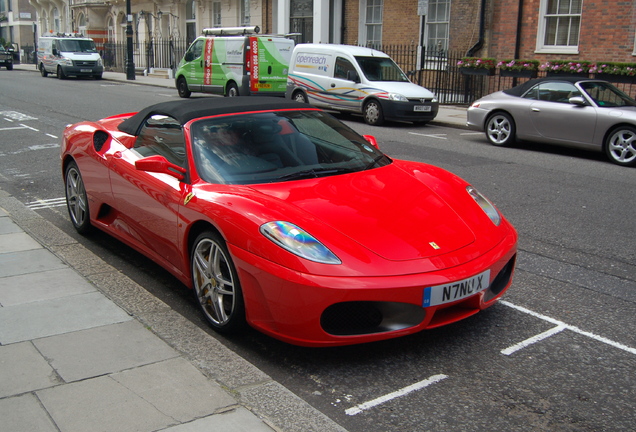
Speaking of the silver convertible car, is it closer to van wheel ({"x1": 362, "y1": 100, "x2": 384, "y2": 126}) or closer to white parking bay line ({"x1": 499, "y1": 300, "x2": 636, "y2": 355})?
van wheel ({"x1": 362, "y1": 100, "x2": 384, "y2": 126})

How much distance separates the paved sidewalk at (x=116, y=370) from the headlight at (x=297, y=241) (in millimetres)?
676

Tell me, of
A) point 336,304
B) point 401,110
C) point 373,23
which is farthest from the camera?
point 373,23

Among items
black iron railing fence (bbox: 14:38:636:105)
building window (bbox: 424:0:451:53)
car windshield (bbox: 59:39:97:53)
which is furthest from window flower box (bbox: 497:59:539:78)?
car windshield (bbox: 59:39:97:53)

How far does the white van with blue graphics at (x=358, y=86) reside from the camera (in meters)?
15.7

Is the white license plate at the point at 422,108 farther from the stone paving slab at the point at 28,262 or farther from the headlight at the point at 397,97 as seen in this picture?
the stone paving slab at the point at 28,262

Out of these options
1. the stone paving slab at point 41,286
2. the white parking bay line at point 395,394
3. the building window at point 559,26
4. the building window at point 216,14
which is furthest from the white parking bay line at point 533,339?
the building window at point 216,14

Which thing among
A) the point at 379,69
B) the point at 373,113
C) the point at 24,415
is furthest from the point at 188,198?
the point at 379,69

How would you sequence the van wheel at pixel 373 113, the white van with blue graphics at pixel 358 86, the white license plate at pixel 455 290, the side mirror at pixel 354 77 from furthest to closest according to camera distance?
the side mirror at pixel 354 77 → the van wheel at pixel 373 113 → the white van with blue graphics at pixel 358 86 → the white license plate at pixel 455 290

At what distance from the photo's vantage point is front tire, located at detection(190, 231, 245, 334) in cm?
390

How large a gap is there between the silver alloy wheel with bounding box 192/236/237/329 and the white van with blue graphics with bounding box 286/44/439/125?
470 inches

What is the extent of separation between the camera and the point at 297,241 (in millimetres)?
3672

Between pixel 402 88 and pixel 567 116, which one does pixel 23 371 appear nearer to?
pixel 567 116

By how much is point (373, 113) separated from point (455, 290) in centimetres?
1262

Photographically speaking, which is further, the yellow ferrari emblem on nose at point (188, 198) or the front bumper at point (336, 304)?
the yellow ferrari emblem on nose at point (188, 198)
